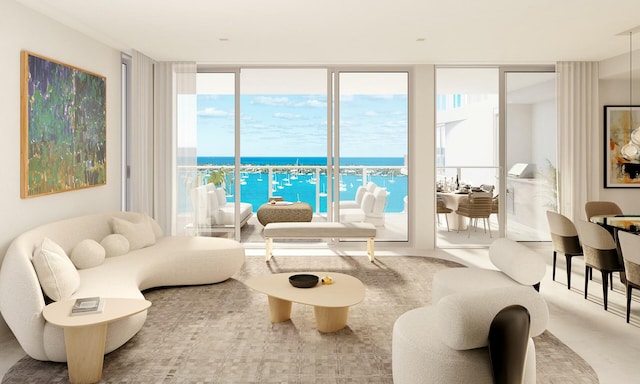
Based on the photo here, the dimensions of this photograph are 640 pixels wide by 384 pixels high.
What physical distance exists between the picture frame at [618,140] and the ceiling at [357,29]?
863 millimetres

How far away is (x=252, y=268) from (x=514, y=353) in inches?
159

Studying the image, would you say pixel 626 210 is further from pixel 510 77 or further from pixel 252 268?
pixel 252 268

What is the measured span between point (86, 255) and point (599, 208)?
18.2 feet

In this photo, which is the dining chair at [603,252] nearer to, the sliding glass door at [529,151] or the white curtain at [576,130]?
the white curtain at [576,130]

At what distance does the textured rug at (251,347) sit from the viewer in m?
2.90

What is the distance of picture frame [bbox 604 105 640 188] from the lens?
264 inches

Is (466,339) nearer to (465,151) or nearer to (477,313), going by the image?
(477,313)

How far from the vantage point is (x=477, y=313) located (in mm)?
2086

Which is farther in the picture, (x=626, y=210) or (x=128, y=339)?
(x=626, y=210)

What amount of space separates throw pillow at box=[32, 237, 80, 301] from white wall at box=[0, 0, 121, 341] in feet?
2.22

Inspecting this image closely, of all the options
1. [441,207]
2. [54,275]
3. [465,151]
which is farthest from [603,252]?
[54,275]

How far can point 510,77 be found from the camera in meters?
6.98

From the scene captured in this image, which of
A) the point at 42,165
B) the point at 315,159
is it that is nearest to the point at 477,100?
the point at 42,165

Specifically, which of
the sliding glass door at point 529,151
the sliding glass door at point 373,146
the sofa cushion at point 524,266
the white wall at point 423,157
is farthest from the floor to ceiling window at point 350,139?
the sofa cushion at point 524,266
